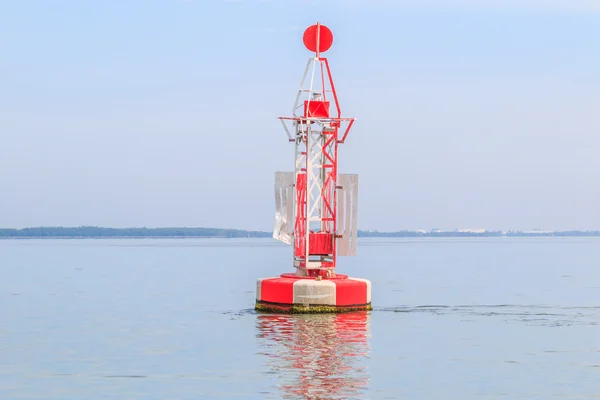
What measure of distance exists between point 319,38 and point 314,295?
13.8m

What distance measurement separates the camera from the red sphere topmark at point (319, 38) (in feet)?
175

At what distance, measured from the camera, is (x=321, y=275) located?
5162 cm

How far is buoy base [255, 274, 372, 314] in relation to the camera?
4909 cm

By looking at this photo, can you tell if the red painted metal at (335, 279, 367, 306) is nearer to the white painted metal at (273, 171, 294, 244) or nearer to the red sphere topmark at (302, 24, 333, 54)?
the white painted metal at (273, 171, 294, 244)

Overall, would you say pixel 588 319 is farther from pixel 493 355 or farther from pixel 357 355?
pixel 357 355

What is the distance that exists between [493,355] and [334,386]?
11312mm

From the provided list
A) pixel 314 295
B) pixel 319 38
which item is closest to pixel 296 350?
pixel 314 295

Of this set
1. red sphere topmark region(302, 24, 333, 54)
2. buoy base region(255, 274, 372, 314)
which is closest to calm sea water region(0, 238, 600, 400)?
buoy base region(255, 274, 372, 314)

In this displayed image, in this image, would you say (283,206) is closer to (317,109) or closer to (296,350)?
(317,109)

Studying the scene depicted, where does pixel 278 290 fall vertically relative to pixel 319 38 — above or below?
below

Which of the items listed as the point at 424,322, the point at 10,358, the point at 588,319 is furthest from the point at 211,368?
the point at 588,319

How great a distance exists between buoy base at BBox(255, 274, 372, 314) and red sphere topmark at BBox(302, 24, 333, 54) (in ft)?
40.1

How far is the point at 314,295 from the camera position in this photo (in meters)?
49.1

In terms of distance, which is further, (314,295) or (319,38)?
(319,38)
